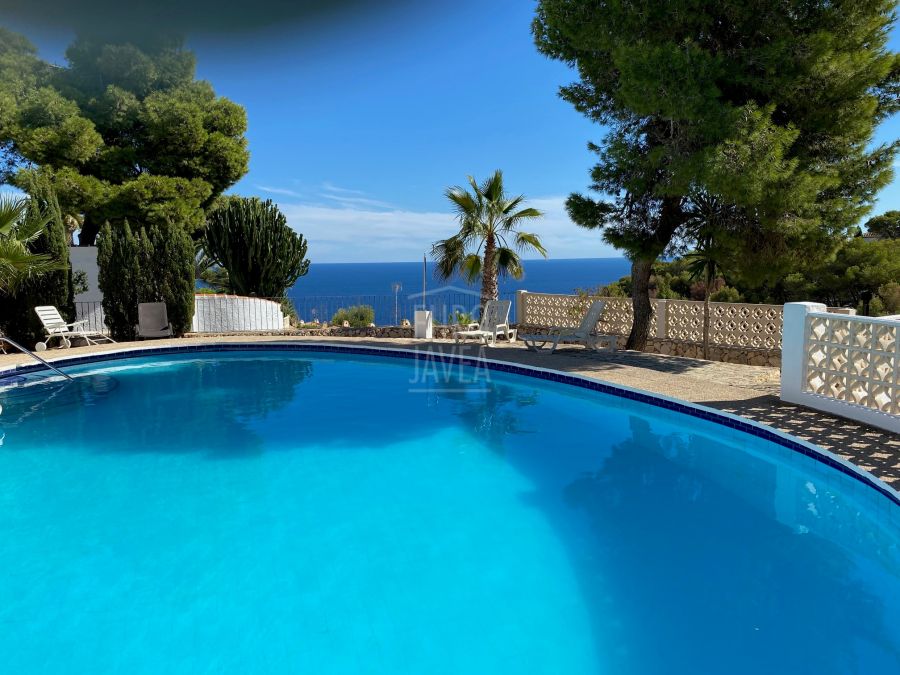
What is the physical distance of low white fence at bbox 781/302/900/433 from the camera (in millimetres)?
6285

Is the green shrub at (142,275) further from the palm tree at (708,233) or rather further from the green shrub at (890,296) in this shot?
the green shrub at (890,296)

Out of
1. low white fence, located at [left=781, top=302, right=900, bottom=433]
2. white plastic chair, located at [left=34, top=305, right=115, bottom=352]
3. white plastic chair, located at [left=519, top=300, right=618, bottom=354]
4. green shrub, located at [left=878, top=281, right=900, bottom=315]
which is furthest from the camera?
green shrub, located at [left=878, top=281, right=900, bottom=315]

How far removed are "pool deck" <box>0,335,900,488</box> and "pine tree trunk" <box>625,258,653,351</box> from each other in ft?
2.25

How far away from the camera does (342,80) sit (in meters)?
24.6

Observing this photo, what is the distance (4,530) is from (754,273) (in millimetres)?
11505

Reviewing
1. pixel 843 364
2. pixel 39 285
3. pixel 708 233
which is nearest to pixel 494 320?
pixel 708 233

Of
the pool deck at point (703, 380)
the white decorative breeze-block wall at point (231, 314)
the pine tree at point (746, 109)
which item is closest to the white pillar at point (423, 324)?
the pool deck at point (703, 380)

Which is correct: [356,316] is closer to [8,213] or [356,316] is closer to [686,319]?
[686,319]

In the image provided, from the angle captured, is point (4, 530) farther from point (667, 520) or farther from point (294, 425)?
point (667, 520)

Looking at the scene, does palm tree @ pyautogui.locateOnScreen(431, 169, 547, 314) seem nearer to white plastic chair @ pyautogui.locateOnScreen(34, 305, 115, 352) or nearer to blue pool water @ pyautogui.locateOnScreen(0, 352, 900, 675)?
blue pool water @ pyautogui.locateOnScreen(0, 352, 900, 675)

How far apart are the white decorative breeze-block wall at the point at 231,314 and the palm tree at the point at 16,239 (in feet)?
14.6

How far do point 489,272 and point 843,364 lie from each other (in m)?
8.47

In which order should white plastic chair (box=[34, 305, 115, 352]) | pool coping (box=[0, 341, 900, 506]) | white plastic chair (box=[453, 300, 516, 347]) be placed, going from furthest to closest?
white plastic chair (box=[453, 300, 516, 347]) → white plastic chair (box=[34, 305, 115, 352]) → pool coping (box=[0, 341, 900, 506])
